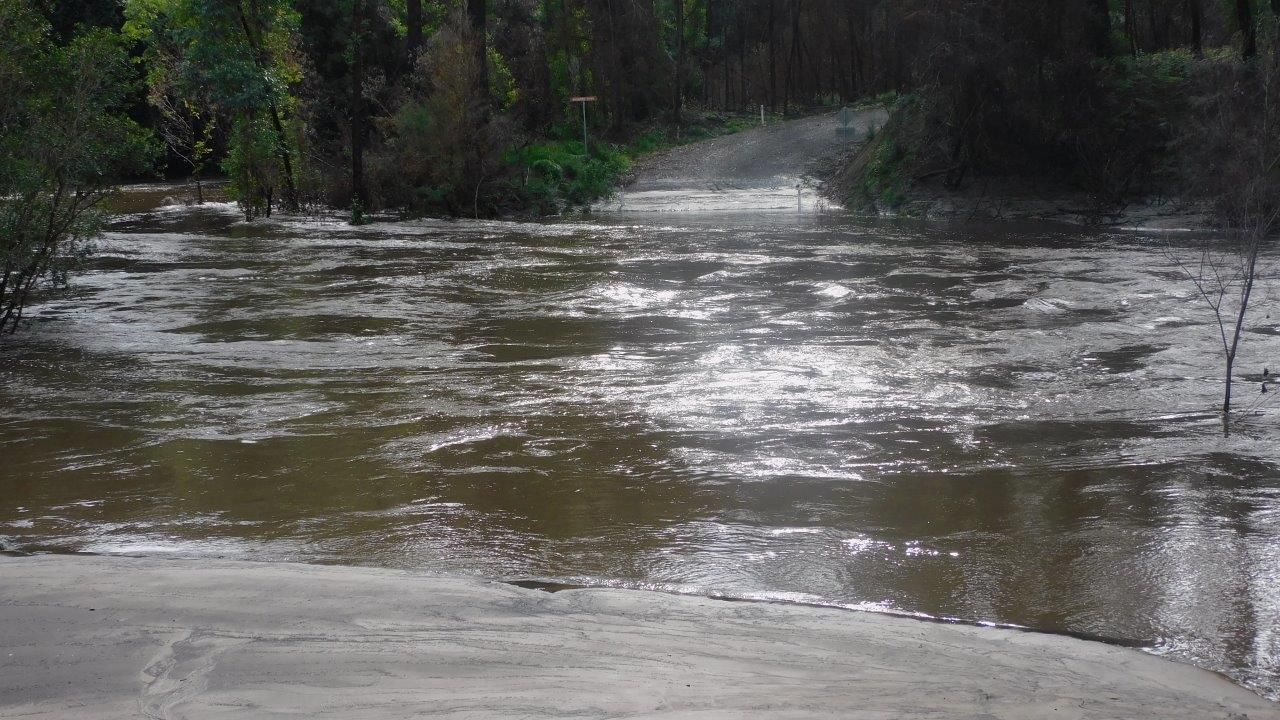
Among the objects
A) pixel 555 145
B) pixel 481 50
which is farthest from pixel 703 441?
pixel 555 145

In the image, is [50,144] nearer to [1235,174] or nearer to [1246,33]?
[1235,174]

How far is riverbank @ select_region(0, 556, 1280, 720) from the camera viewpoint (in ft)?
13.3

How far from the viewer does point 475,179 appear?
1203 inches

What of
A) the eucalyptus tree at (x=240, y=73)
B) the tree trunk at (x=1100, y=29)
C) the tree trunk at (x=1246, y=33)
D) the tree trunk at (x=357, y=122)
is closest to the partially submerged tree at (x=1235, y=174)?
A: the tree trunk at (x=1246, y=33)

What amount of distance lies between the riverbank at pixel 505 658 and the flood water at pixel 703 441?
46 cm

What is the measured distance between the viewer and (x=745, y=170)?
3862 cm

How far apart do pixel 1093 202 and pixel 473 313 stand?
17.7 meters

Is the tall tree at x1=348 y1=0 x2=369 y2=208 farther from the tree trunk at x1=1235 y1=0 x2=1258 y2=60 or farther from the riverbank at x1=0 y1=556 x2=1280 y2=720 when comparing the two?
the riverbank at x1=0 y1=556 x2=1280 y2=720

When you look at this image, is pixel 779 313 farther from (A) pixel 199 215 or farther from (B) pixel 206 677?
(A) pixel 199 215

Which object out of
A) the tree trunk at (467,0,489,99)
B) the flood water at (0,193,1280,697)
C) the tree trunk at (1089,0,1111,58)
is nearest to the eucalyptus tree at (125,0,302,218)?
the tree trunk at (467,0,489,99)

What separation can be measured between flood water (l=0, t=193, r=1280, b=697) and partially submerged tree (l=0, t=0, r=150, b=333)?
115cm

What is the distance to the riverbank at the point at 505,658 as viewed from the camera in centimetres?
406

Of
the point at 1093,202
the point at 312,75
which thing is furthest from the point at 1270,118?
the point at 312,75

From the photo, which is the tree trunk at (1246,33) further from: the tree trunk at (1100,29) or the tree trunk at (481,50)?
the tree trunk at (481,50)
